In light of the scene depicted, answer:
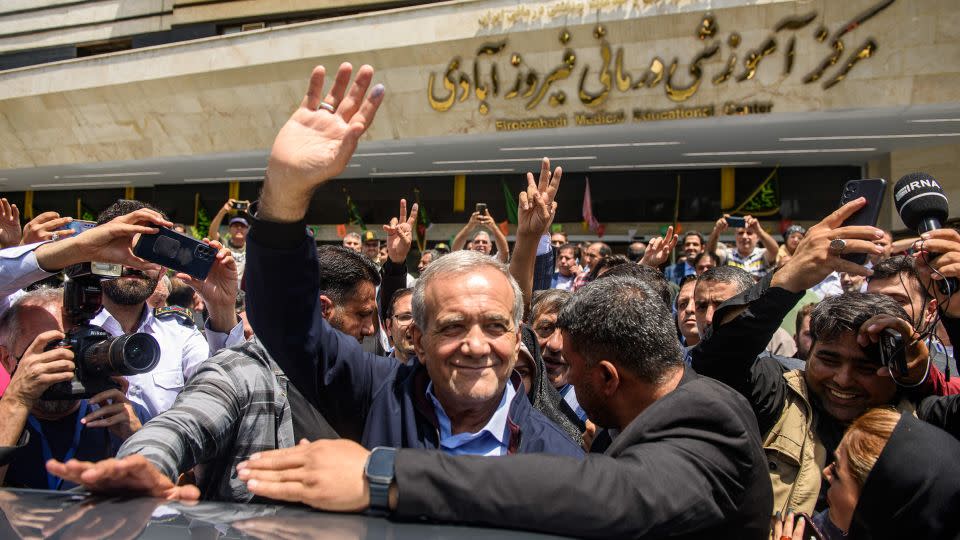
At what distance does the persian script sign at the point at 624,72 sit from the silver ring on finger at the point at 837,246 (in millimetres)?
9545

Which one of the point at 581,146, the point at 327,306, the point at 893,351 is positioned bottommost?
the point at 893,351

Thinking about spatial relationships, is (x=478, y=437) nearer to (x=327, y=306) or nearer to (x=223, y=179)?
(x=327, y=306)

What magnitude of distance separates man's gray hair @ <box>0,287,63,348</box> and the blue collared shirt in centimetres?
159

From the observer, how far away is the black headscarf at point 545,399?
2578 millimetres

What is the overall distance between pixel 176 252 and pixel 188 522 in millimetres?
1201

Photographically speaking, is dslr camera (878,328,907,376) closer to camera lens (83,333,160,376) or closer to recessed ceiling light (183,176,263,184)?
camera lens (83,333,160,376)

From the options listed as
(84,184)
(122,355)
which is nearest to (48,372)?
(122,355)

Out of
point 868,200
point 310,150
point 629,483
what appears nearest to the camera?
point 629,483

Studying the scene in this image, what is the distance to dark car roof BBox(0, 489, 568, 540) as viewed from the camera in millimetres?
1035

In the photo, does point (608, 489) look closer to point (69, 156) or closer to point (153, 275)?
point (153, 275)

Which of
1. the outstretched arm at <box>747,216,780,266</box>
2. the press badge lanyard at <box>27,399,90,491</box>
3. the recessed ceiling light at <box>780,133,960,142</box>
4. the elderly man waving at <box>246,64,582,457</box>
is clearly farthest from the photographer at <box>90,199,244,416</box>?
the recessed ceiling light at <box>780,133,960,142</box>

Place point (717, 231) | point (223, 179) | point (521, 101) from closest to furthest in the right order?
point (717, 231) < point (521, 101) < point (223, 179)

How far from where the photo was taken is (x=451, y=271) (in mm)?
1850

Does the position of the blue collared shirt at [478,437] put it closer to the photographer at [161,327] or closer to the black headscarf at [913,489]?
the black headscarf at [913,489]
